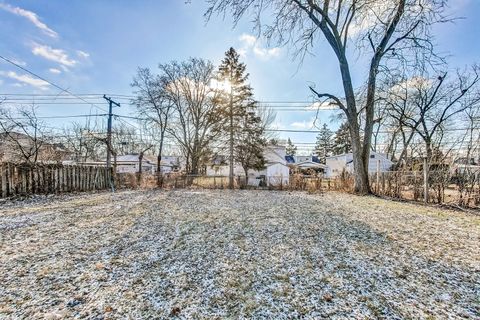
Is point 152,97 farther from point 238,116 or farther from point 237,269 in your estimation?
point 237,269

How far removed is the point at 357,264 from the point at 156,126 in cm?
2129

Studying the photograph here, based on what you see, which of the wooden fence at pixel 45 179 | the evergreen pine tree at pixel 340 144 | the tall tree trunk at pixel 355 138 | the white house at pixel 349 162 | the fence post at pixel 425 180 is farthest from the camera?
the evergreen pine tree at pixel 340 144

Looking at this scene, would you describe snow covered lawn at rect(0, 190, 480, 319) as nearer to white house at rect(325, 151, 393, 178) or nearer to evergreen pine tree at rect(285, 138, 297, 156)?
white house at rect(325, 151, 393, 178)

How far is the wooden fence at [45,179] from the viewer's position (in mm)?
8227

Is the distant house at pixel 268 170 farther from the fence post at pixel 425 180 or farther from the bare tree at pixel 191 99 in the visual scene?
the fence post at pixel 425 180

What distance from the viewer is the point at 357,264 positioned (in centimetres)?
296

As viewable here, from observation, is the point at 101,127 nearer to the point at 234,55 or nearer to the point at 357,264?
the point at 234,55

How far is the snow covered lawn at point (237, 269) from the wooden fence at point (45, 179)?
415 cm

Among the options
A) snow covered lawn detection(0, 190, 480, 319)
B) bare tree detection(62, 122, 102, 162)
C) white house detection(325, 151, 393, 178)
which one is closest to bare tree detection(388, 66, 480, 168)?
white house detection(325, 151, 393, 178)

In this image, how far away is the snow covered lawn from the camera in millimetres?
2035

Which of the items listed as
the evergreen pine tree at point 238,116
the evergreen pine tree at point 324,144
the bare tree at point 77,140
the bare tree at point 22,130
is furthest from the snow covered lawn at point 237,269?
the evergreen pine tree at point 324,144

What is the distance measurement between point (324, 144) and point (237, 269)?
4814cm

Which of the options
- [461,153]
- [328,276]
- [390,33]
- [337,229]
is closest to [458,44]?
[390,33]

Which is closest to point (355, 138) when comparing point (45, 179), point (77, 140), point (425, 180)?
point (425, 180)
